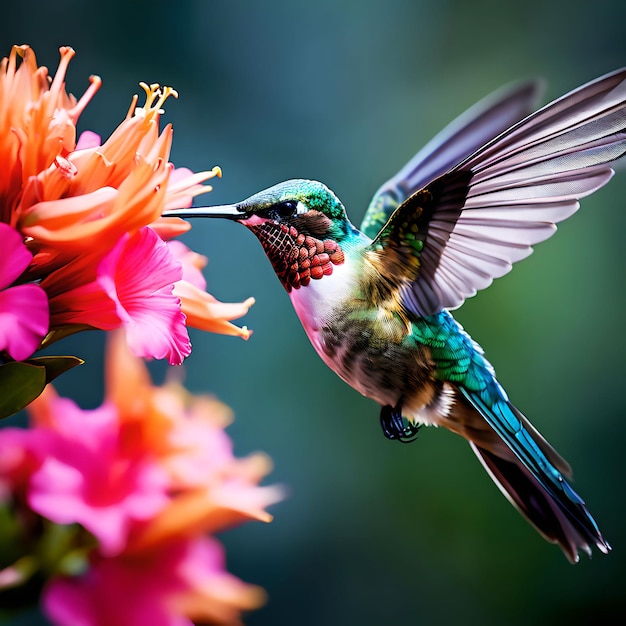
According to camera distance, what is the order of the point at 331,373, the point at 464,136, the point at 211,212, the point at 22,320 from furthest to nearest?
the point at 331,373 < the point at 464,136 < the point at 211,212 < the point at 22,320

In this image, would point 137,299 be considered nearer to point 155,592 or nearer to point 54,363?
point 54,363

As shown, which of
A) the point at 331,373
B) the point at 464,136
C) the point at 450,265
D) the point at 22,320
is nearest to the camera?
the point at 22,320

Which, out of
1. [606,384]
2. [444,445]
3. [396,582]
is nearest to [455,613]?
[396,582]

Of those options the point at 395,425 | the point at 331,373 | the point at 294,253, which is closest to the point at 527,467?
the point at 395,425

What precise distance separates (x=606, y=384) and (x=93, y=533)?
177 cm

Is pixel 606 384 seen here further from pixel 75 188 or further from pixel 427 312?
pixel 75 188

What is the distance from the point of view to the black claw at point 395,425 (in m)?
0.55

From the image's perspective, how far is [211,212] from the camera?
0.43m

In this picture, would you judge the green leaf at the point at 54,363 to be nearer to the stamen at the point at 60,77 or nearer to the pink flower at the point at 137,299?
the pink flower at the point at 137,299

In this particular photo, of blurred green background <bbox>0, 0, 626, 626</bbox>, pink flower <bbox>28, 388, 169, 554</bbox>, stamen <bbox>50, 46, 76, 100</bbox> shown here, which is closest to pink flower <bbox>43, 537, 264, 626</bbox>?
pink flower <bbox>28, 388, 169, 554</bbox>

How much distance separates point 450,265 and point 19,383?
0.97 ft

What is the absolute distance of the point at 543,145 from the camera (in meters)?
0.46

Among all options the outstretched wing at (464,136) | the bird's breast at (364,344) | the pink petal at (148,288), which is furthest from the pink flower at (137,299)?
the outstretched wing at (464,136)

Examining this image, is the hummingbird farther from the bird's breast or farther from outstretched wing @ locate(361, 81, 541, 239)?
outstretched wing @ locate(361, 81, 541, 239)
